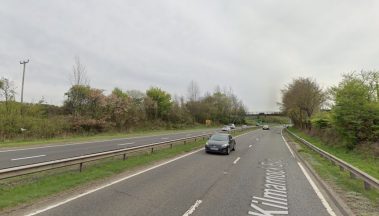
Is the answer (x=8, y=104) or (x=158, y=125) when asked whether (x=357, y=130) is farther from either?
(x=158, y=125)

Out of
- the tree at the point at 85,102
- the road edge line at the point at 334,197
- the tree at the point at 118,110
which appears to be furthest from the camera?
the tree at the point at 118,110

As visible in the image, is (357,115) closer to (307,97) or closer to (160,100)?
(307,97)

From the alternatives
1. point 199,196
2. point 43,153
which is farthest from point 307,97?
point 199,196

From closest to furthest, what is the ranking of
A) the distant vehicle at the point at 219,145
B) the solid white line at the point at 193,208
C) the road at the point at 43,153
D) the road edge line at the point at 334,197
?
1. the solid white line at the point at 193,208
2. the road edge line at the point at 334,197
3. the road at the point at 43,153
4. the distant vehicle at the point at 219,145

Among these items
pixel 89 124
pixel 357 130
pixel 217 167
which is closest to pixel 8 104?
pixel 89 124

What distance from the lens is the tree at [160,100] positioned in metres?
77.1

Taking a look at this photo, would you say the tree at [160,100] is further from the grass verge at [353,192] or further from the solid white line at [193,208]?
the solid white line at [193,208]

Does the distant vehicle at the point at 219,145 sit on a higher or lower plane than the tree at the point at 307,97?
lower

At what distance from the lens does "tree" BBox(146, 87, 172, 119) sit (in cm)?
7706

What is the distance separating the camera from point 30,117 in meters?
34.8

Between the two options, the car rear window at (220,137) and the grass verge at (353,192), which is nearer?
the grass verge at (353,192)

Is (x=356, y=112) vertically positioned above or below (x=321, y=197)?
above

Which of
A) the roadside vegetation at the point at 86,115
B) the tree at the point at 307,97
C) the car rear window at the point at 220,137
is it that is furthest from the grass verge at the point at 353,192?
the tree at the point at 307,97

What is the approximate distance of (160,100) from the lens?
7912 cm
